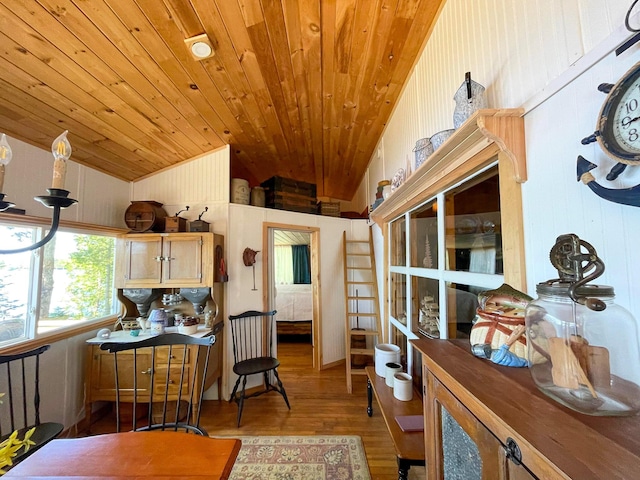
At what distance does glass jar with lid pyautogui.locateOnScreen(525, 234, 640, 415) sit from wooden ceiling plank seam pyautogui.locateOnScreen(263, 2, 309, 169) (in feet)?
6.07

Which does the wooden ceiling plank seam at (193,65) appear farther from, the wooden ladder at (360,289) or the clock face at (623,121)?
the wooden ladder at (360,289)

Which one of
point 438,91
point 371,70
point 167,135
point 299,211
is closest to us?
point 438,91

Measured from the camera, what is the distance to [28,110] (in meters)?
1.87

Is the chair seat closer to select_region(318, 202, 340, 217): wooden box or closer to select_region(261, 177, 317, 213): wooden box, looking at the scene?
select_region(261, 177, 317, 213): wooden box

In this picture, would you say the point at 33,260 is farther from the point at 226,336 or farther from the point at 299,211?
the point at 299,211

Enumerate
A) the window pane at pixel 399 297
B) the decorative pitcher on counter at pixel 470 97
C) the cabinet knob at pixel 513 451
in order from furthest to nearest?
the window pane at pixel 399 297 → the decorative pitcher on counter at pixel 470 97 → the cabinet knob at pixel 513 451

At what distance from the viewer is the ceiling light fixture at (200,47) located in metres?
1.63

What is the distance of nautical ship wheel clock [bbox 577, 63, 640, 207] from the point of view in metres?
0.55

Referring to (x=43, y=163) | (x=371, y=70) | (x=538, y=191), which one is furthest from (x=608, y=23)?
(x=43, y=163)

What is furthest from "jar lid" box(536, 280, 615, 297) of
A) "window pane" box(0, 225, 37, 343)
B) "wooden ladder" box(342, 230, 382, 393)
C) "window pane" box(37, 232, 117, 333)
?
"window pane" box(37, 232, 117, 333)

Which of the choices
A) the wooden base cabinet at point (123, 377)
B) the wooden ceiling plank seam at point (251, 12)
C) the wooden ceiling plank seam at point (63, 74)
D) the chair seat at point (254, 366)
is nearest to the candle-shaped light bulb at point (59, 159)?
the wooden ceiling plank seam at point (63, 74)

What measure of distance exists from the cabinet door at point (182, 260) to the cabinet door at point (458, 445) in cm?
254

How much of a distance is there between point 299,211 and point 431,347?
9.74 ft

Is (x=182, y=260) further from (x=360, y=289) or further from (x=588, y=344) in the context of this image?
(x=588, y=344)
